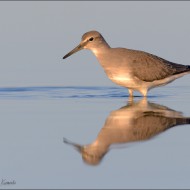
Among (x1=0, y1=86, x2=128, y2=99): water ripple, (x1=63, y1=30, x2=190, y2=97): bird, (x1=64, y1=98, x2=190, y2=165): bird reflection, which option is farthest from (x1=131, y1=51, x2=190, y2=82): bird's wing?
(x1=64, y1=98, x2=190, y2=165): bird reflection

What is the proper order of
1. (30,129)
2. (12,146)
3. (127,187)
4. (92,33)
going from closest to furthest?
(127,187), (12,146), (30,129), (92,33)

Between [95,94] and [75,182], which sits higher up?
[95,94]

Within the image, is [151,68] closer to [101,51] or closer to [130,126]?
[101,51]

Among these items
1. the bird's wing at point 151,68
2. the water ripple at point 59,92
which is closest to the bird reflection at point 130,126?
the water ripple at point 59,92

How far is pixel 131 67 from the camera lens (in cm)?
1691

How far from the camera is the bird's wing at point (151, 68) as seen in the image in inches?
674

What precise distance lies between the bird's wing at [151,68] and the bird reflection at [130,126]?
2.60 meters

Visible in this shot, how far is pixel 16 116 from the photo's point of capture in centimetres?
1309

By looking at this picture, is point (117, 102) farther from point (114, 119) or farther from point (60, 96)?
point (114, 119)

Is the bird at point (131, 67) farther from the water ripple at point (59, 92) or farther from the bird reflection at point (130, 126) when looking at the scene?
the bird reflection at point (130, 126)

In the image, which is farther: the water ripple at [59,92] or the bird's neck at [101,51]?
the bird's neck at [101,51]

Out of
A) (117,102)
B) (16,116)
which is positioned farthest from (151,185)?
(117,102)

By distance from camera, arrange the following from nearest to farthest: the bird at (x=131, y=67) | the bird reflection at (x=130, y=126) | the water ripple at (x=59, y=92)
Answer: the bird reflection at (x=130, y=126)
the water ripple at (x=59, y=92)
the bird at (x=131, y=67)

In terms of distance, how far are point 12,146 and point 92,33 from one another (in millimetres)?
7490
